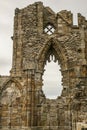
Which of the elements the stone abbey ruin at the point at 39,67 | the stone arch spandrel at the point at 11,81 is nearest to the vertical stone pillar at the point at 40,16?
the stone abbey ruin at the point at 39,67

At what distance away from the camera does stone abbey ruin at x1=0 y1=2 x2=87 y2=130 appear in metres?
15.6

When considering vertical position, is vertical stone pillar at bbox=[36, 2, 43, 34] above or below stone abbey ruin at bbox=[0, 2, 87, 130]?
above

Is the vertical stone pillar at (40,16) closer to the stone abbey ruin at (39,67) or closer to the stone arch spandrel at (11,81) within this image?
the stone abbey ruin at (39,67)

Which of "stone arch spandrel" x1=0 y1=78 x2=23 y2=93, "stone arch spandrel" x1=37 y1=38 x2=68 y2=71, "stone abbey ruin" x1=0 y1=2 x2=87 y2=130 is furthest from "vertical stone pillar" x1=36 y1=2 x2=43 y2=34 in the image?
"stone arch spandrel" x1=0 y1=78 x2=23 y2=93

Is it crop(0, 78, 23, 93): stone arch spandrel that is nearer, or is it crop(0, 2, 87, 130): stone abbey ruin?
→ crop(0, 2, 87, 130): stone abbey ruin

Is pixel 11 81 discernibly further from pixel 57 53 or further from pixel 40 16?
pixel 40 16

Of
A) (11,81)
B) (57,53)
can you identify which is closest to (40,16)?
(57,53)

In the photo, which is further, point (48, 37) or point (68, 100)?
point (48, 37)

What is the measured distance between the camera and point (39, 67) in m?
16.5

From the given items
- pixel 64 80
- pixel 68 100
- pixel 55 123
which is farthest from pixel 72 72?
pixel 55 123

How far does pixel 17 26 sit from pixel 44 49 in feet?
7.48

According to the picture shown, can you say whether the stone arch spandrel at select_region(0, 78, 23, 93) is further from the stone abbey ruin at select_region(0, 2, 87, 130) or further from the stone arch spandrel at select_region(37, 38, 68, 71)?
the stone arch spandrel at select_region(37, 38, 68, 71)

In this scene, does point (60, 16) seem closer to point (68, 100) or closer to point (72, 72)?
point (72, 72)

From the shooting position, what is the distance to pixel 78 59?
16703 mm
